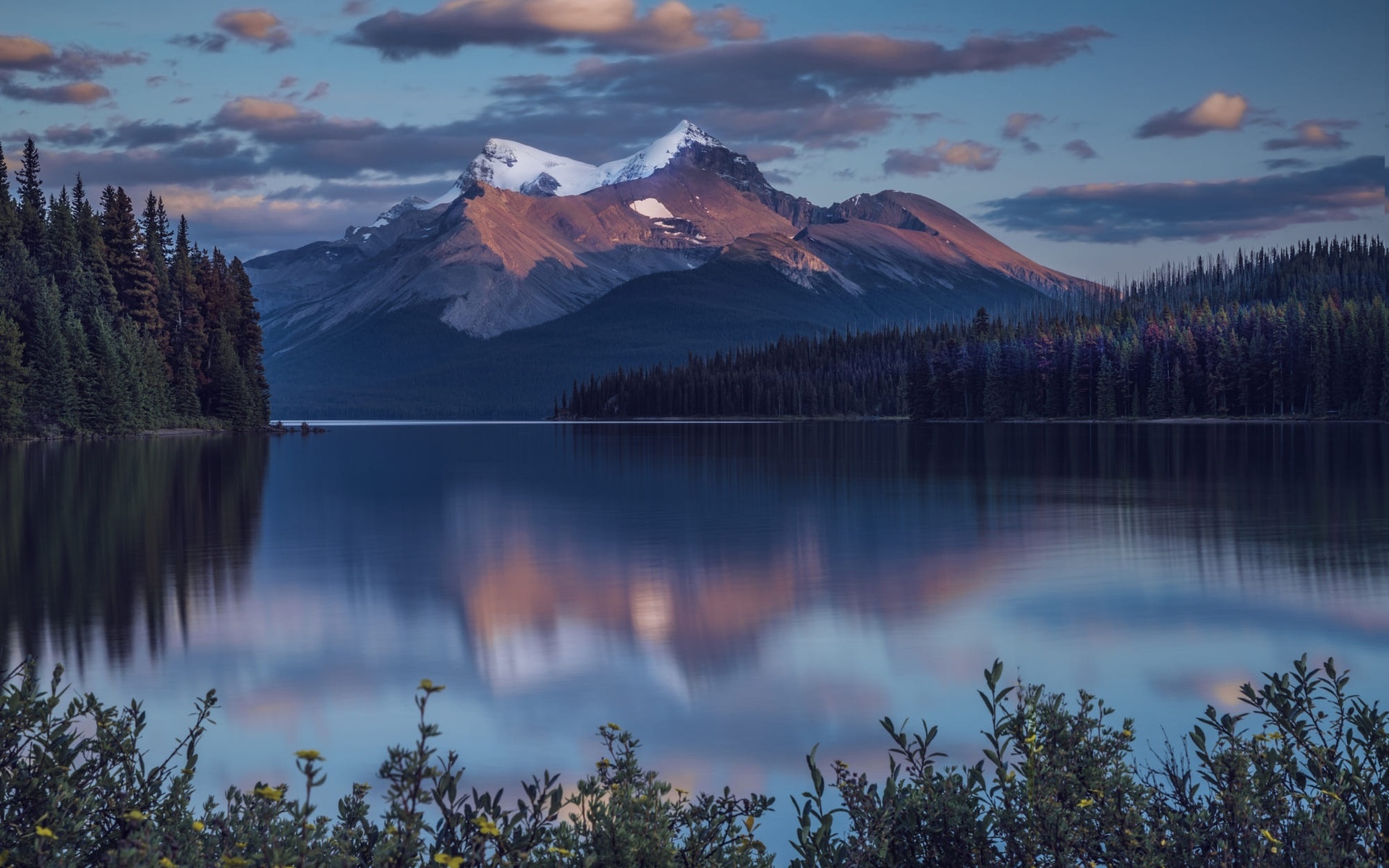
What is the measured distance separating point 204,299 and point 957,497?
387ft

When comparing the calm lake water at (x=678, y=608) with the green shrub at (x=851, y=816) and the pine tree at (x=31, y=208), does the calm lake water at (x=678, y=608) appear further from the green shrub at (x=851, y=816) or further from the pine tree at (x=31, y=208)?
the pine tree at (x=31, y=208)

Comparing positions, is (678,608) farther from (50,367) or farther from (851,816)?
(50,367)

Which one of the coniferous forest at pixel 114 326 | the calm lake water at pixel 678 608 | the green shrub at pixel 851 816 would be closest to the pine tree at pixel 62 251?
the coniferous forest at pixel 114 326

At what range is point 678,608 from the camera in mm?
23578

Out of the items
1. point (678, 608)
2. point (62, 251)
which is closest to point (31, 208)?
point (62, 251)

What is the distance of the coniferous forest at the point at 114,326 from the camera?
10369 cm

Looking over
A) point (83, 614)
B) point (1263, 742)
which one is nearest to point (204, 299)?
point (83, 614)

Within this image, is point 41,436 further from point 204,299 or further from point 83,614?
point 83,614

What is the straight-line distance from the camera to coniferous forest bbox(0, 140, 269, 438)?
103688mm

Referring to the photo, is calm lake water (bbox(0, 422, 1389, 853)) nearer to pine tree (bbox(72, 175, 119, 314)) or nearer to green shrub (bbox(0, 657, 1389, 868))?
green shrub (bbox(0, 657, 1389, 868))

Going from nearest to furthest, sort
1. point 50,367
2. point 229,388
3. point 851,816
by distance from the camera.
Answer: point 851,816, point 50,367, point 229,388

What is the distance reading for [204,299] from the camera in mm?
142375

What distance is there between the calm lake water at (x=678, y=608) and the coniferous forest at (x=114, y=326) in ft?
187

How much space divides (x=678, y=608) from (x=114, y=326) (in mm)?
114795
